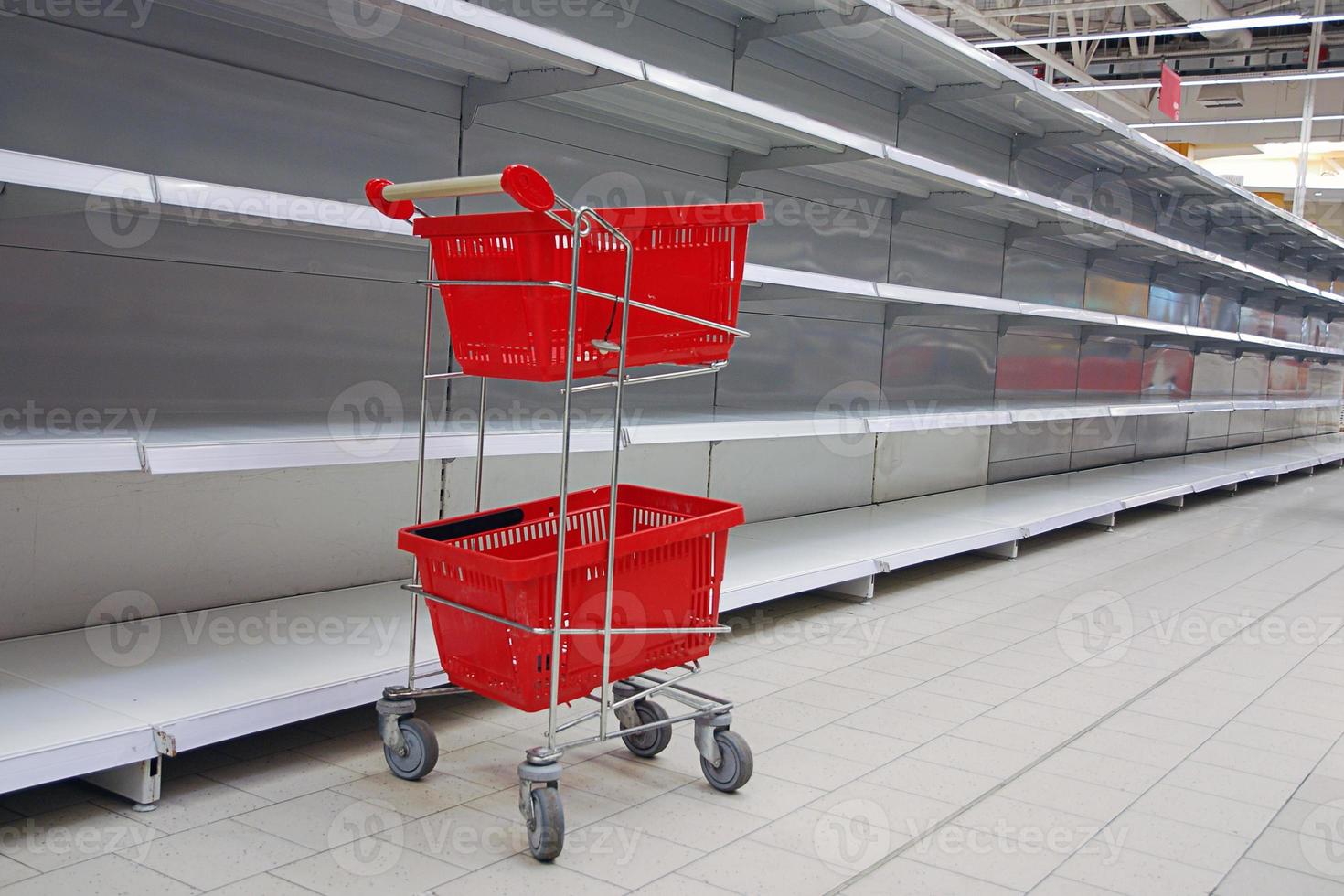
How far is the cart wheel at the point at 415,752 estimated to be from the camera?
231 cm

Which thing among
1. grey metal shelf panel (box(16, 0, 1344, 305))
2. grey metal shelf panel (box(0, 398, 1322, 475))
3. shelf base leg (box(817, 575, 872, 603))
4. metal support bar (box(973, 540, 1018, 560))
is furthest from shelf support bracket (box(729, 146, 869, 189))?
metal support bar (box(973, 540, 1018, 560))

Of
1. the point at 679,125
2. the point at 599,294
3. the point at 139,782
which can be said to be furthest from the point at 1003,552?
the point at 139,782

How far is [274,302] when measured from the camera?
293 centimetres

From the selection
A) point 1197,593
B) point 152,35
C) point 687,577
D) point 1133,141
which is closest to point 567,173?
point 152,35

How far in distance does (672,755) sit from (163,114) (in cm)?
193

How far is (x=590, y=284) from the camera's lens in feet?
7.39

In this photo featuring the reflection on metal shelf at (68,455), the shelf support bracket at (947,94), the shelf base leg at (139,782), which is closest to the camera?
the reflection on metal shelf at (68,455)

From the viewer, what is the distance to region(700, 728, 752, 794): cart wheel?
234 cm

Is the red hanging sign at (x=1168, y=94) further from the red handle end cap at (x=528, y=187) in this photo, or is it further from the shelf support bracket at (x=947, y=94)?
the red handle end cap at (x=528, y=187)

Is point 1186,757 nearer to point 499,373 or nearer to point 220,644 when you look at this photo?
point 499,373

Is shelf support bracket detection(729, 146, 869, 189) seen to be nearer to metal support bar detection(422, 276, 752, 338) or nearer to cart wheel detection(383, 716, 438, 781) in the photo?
metal support bar detection(422, 276, 752, 338)

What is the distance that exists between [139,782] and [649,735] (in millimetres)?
1058

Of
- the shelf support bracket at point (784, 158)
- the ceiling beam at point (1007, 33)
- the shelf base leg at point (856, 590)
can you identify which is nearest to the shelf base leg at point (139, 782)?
the shelf base leg at point (856, 590)

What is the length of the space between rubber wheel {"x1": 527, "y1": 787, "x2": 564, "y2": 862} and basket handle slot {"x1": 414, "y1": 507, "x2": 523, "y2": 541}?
58cm
